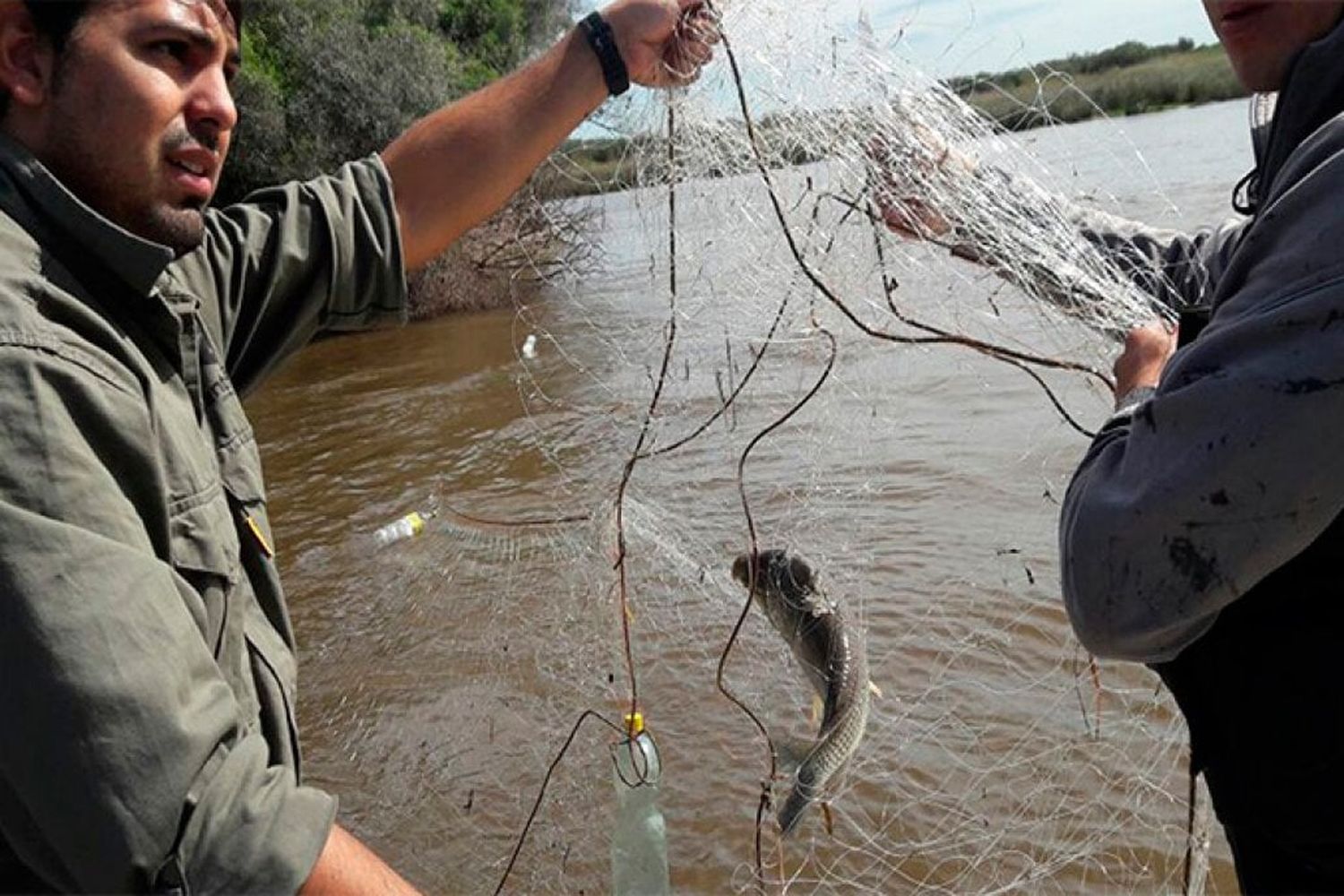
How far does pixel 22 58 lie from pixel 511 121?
1.31 meters

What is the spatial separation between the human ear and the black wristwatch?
1.45 meters

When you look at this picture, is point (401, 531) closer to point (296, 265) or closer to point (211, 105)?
point (296, 265)

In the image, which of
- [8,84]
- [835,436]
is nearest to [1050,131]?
[835,436]

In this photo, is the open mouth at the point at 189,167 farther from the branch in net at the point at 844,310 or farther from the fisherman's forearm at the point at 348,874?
the branch in net at the point at 844,310

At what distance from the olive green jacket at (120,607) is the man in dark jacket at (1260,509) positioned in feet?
4.19

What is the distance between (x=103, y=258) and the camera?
1704mm


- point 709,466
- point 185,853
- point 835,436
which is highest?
point 185,853

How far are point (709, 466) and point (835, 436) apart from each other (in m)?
2.32

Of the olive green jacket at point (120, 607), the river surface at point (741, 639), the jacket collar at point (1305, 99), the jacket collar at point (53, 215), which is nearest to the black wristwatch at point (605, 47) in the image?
the river surface at point (741, 639)

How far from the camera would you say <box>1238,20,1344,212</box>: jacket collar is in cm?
145

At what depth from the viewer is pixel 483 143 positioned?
2801mm

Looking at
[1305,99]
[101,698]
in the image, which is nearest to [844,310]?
[1305,99]

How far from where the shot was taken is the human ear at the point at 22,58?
1.67 meters

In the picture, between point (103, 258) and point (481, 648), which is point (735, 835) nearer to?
point (481, 648)
